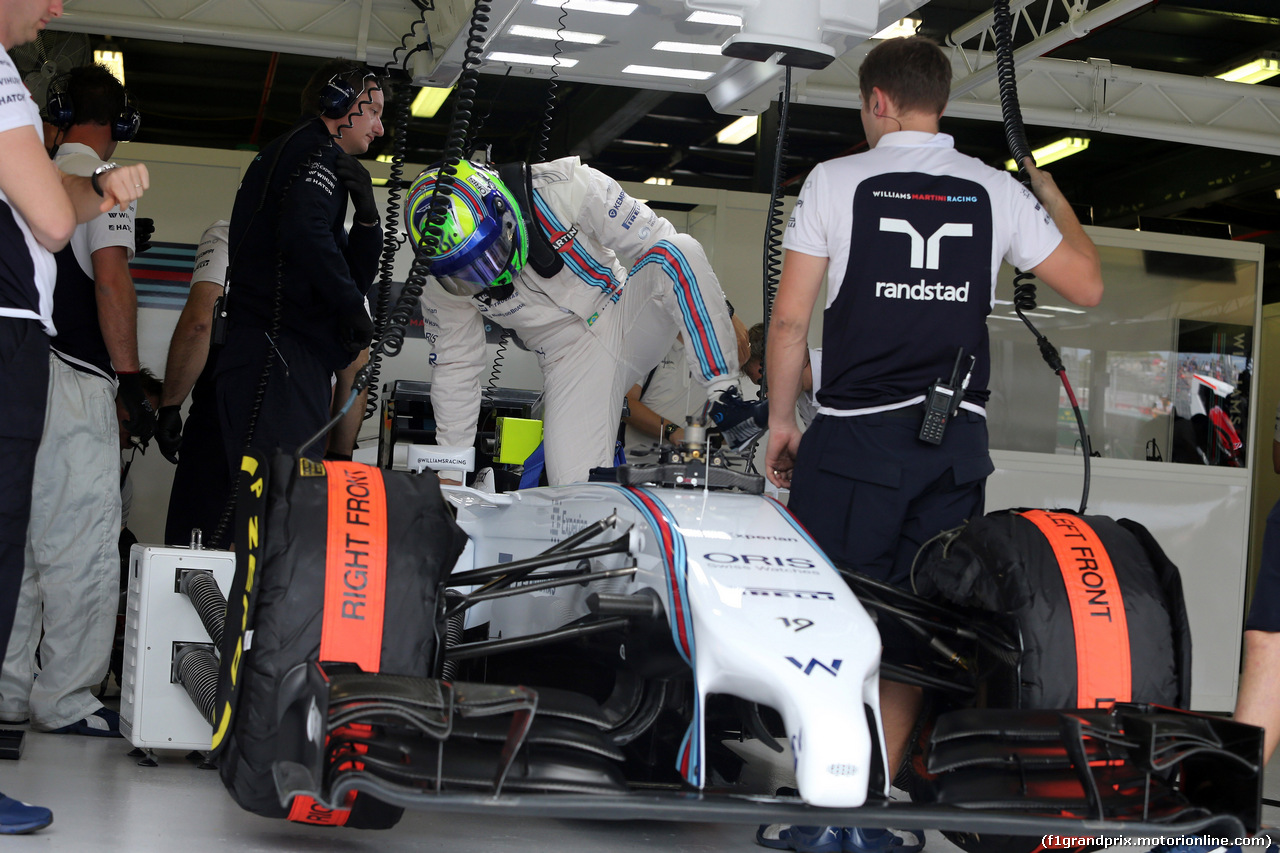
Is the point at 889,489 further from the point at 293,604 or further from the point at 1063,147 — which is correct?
the point at 1063,147

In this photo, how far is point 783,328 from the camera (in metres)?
2.70

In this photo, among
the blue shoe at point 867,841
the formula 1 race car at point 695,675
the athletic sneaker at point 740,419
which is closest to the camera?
the formula 1 race car at point 695,675

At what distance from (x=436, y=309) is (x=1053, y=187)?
1.94 metres

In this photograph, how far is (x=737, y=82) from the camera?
395 centimetres

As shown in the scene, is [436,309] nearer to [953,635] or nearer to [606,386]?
[606,386]

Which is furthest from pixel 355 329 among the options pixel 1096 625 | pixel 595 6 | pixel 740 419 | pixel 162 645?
pixel 1096 625

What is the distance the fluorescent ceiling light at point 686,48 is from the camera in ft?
13.0

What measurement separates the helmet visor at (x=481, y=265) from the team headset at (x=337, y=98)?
56 cm

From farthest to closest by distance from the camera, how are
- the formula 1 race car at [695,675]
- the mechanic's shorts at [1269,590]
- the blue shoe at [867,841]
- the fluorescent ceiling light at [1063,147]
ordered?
the fluorescent ceiling light at [1063,147]
the blue shoe at [867,841]
the mechanic's shorts at [1269,590]
the formula 1 race car at [695,675]

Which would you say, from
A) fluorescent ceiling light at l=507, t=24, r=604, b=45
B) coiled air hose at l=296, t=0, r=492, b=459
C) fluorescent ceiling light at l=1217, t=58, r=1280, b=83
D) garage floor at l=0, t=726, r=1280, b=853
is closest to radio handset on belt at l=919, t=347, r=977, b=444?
garage floor at l=0, t=726, r=1280, b=853

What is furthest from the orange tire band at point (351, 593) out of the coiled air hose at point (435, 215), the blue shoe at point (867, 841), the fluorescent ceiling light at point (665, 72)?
the fluorescent ceiling light at point (665, 72)

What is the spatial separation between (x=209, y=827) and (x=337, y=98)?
2087 millimetres

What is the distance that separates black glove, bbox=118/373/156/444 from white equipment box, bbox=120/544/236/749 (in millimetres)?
481

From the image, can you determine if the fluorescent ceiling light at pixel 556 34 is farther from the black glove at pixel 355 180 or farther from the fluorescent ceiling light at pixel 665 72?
the black glove at pixel 355 180
